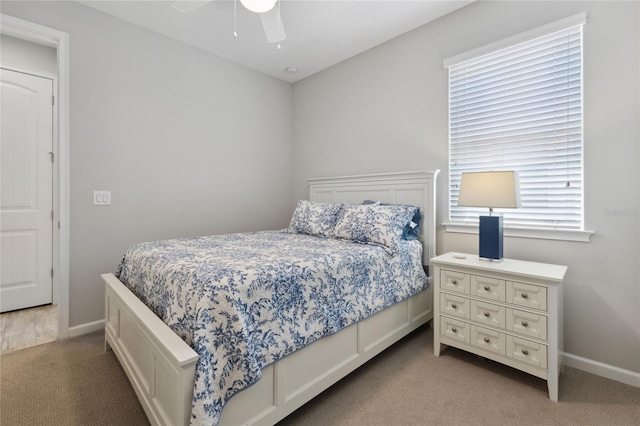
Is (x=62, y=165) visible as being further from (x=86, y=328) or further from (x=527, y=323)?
(x=527, y=323)

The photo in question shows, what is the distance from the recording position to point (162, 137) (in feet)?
9.48

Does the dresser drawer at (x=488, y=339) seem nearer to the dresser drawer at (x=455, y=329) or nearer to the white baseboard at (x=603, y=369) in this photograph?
the dresser drawer at (x=455, y=329)

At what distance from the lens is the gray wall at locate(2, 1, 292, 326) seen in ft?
8.01

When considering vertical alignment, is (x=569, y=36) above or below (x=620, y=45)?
above

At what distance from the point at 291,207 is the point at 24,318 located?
9.56 ft

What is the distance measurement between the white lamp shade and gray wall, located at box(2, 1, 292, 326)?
2.43m

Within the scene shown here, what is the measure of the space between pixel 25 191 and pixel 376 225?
135 inches

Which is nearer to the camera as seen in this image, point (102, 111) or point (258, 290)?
point (258, 290)

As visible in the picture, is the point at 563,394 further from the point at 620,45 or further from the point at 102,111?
the point at 102,111

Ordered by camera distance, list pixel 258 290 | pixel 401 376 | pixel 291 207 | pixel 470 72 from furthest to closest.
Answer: pixel 291 207 → pixel 470 72 → pixel 401 376 → pixel 258 290

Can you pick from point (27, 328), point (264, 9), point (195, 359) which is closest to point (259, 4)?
point (264, 9)

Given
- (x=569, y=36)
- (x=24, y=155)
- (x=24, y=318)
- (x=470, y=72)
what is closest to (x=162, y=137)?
(x=24, y=155)

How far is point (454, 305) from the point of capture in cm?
205

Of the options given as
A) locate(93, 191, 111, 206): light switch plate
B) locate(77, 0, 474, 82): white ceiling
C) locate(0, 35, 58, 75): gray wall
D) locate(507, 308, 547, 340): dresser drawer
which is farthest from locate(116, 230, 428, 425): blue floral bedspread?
locate(0, 35, 58, 75): gray wall
